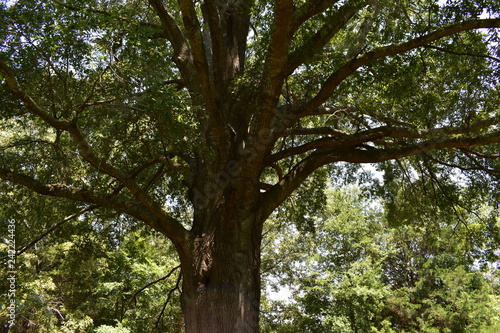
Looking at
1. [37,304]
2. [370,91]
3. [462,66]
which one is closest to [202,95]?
[370,91]

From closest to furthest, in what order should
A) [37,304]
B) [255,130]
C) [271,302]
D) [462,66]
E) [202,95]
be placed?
1. [255,130]
2. [202,95]
3. [462,66]
4. [37,304]
5. [271,302]

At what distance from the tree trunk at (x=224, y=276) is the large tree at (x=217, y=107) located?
0.02 m

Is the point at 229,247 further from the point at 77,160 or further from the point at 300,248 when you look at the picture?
the point at 300,248

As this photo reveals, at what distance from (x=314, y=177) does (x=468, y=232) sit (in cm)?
364

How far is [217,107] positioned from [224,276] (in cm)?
232

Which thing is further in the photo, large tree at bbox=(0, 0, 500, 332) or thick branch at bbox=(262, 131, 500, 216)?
thick branch at bbox=(262, 131, 500, 216)

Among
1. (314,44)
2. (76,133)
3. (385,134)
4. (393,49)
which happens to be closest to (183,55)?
(314,44)

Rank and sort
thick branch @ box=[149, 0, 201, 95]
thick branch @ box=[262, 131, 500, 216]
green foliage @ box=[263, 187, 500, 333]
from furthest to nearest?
green foliage @ box=[263, 187, 500, 333] < thick branch @ box=[149, 0, 201, 95] < thick branch @ box=[262, 131, 500, 216]

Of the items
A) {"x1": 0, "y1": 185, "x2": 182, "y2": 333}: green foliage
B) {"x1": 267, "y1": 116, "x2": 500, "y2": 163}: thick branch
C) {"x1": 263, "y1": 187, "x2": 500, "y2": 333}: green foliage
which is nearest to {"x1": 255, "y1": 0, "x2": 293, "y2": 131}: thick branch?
{"x1": 267, "y1": 116, "x2": 500, "y2": 163}: thick branch

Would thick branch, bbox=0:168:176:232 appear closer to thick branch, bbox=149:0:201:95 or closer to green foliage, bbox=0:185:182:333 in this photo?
thick branch, bbox=149:0:201:95

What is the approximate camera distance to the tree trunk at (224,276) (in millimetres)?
4836

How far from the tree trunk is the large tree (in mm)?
15

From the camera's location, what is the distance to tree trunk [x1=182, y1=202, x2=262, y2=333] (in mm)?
4836

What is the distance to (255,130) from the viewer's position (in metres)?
5.48
